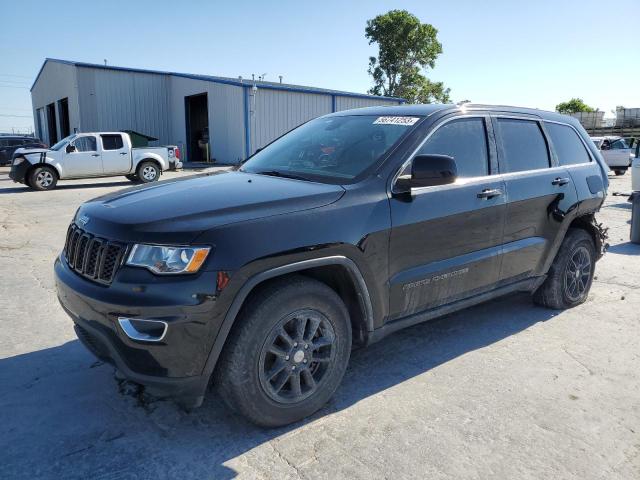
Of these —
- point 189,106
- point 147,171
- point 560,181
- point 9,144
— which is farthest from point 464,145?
point 9,144

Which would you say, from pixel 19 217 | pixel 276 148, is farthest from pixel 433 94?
pixel 276 148

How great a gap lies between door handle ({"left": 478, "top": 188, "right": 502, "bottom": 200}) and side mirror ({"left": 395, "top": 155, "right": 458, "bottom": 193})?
541 mm

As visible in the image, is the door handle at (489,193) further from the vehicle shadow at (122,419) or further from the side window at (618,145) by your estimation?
the side window at (618,145)

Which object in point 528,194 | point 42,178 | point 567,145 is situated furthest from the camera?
point 42,178

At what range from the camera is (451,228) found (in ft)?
11.4

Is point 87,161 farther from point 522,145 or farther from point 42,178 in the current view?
point 522,145

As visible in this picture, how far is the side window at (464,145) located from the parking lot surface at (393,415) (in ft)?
4.57

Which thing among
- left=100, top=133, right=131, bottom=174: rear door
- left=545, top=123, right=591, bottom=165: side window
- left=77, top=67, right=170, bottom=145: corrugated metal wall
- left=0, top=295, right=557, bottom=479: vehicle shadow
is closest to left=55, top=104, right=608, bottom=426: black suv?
left=0, top=295, right=557, bottom=479: vehicle shadow

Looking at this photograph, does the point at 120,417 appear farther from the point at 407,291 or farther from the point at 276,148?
the point at 276,148

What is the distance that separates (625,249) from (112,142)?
48.3 ft

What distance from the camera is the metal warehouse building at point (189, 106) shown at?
25.5 metres

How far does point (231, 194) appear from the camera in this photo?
294 cm

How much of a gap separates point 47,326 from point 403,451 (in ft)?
10.5

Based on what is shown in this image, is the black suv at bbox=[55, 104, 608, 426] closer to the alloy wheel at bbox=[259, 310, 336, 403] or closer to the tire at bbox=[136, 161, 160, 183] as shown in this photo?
the alloy wheel at bbox=[259, 310, 336, 403]
